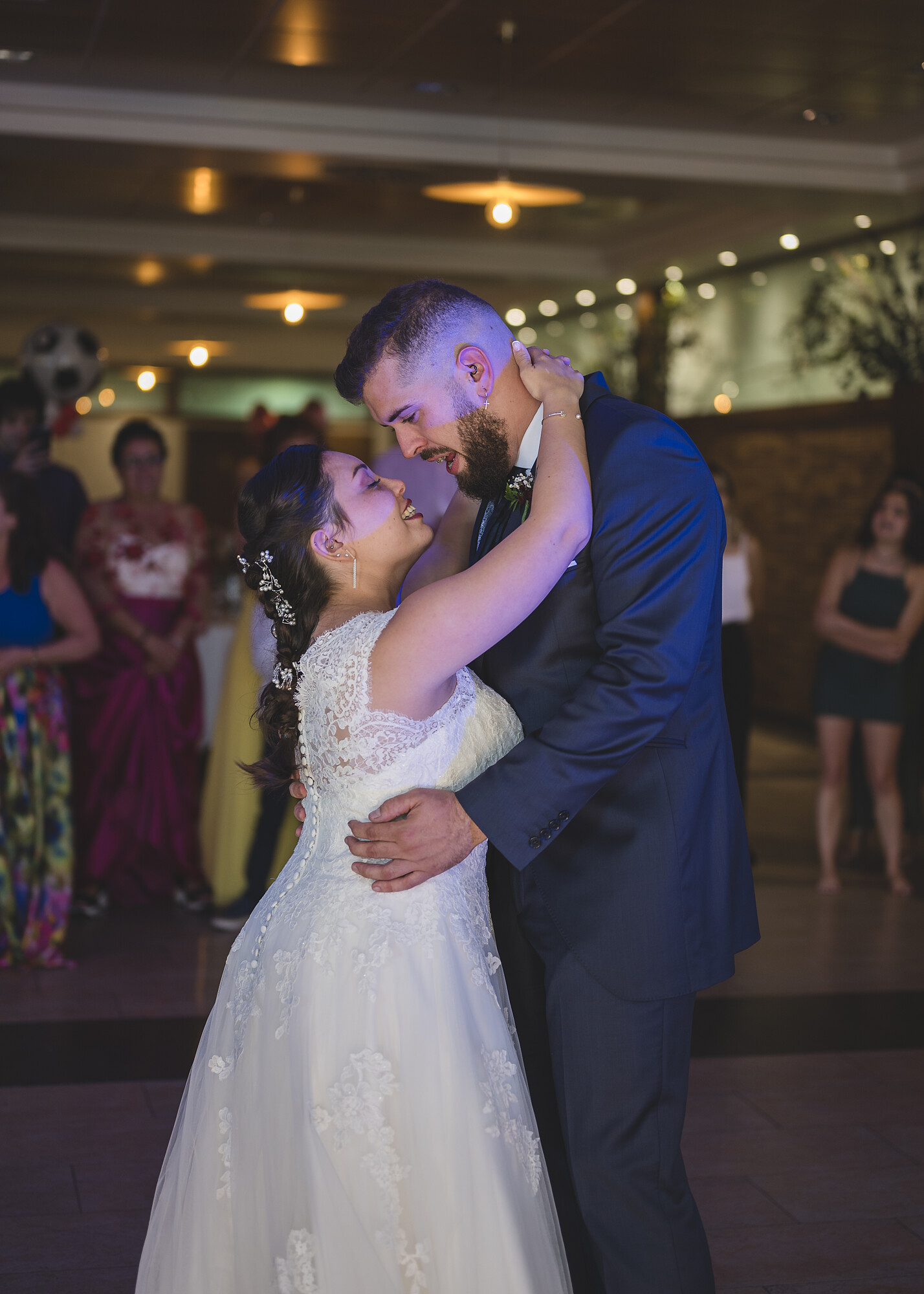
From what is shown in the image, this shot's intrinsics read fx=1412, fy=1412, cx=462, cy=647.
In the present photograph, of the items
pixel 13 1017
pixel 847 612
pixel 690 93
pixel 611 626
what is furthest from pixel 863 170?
pixel 611 626

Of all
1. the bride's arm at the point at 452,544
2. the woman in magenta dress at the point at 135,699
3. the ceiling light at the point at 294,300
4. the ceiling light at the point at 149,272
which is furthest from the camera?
the ceiling light at the point at 149,272

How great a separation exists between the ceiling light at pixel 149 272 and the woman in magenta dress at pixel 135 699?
290 inches

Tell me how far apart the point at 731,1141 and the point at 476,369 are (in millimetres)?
2042

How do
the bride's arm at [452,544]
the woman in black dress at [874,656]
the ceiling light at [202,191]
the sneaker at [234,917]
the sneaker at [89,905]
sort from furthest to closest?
1. the ceiling light at [202,191]
2. the woman in black dress at [874,656]
3. the sneaker at [89,905]
4. the sneaker at [234,917]
5. the bride's arm at [452,544]

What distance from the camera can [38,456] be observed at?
561 centimetres

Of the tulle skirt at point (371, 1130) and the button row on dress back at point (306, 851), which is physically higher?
the button row on dress back at point (306, 851)

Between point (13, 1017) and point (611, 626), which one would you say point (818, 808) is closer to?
point (13, 1017)

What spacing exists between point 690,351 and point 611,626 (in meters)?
10.5

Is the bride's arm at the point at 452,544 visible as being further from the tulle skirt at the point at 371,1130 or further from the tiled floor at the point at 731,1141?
the tiled floor at the point at 731,1141

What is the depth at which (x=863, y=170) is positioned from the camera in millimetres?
7973

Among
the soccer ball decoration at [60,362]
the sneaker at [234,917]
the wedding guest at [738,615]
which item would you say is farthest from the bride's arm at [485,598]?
the soccer ball decoration at [60,362]

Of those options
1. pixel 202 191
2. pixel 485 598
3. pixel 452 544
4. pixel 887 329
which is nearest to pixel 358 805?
pixel 485 598

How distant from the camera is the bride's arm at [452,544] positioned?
235cm

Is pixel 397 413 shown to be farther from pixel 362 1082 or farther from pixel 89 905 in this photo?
pixel 89 905
